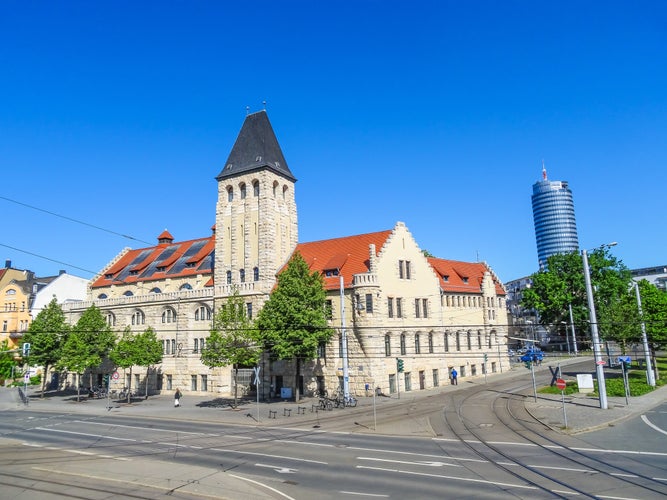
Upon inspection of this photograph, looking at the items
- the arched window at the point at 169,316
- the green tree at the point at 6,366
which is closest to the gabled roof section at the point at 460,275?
the arched window at the point at 169,316

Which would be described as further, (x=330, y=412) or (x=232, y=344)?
(x=232, y=344)

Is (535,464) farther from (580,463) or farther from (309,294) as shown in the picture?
(309,294)

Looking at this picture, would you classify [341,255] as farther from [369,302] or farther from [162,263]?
[162,263]

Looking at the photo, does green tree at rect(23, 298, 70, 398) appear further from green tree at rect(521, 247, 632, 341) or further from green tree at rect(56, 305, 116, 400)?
green tree at rect(521, 247, 632, 341)

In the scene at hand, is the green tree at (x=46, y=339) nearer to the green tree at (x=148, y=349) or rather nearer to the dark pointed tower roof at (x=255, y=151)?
the green tree at (x=148, y=349)

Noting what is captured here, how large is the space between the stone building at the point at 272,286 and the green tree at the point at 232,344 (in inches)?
250

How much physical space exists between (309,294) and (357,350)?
790 centimetres

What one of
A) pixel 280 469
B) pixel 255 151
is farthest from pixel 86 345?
pixel 280 469

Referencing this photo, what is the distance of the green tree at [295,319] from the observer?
126 feet

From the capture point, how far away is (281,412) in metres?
36.7

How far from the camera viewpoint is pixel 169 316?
5372cm

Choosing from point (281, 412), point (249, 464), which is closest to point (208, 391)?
point (281, 412)

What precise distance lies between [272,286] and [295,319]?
9706 millimetres

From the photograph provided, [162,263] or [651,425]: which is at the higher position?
[162,263]
